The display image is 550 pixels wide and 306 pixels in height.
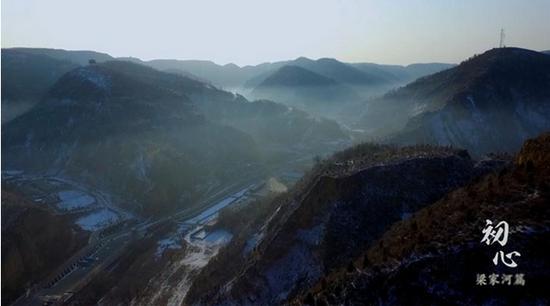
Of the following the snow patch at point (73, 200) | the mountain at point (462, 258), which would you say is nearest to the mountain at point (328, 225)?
the mountain at point (462, 258)

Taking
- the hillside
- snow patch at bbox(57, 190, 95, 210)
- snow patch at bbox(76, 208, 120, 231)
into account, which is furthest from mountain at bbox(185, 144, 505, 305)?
→ snow patch at bbox(57, 190, 95, 210)

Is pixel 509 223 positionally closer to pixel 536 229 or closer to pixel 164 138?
pixel 536 229

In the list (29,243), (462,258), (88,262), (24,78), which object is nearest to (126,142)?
(88,262)

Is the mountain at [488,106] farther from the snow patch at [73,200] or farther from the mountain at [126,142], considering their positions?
the snow patch at [73,200]

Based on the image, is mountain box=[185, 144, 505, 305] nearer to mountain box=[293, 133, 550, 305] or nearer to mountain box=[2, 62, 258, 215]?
mountain box=[293, 133, 550, 305]

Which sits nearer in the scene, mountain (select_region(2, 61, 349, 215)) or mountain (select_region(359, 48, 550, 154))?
mountain (select_region(2, 61, 349, 215))

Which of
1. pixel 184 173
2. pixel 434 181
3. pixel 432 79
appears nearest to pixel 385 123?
pixel 432 79

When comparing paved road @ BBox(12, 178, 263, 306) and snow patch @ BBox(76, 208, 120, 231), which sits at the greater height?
A: snow patch @ BBox(76, 208, 120, 231)
